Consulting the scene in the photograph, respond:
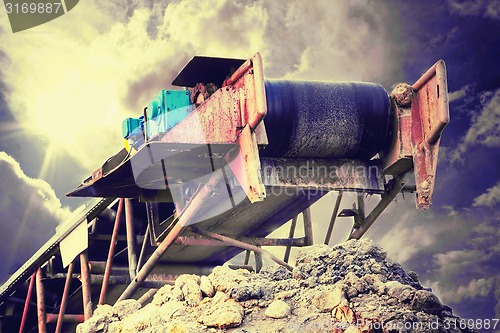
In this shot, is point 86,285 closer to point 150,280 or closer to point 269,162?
point 150,280

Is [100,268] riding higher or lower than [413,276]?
higher

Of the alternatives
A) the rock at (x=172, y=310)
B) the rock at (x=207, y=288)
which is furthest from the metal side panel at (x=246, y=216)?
the rock at (x=172, y=310)

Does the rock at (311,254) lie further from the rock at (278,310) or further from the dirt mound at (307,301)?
the rock at (278,310)

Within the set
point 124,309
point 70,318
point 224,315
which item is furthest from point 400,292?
point 70,318

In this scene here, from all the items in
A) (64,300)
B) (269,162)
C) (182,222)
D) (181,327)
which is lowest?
(181,327)

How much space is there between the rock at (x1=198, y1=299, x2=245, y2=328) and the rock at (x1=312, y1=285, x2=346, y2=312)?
75cm

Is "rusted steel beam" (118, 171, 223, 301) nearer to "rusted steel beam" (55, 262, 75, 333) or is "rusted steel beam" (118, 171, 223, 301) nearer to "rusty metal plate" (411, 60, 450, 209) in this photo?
"rusted steel beam" (55, 262, 75, 333)

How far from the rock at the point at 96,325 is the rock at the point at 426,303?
3.57 metres

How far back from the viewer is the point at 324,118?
735 cm

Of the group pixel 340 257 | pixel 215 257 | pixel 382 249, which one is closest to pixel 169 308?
pixel 340 257

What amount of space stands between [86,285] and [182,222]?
2.91 m

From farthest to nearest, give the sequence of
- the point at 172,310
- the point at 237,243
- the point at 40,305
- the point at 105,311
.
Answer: the point at 40,305 < the point at 237,243 < the point at 105,311 < the point at 172,310

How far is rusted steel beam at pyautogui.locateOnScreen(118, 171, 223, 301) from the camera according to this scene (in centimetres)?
782

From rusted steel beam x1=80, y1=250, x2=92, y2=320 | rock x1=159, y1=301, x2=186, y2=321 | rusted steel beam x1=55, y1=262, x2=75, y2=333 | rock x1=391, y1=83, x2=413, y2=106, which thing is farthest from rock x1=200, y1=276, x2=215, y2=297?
rusted steel beam x1=55, y1=262, x2=75, y2=333
